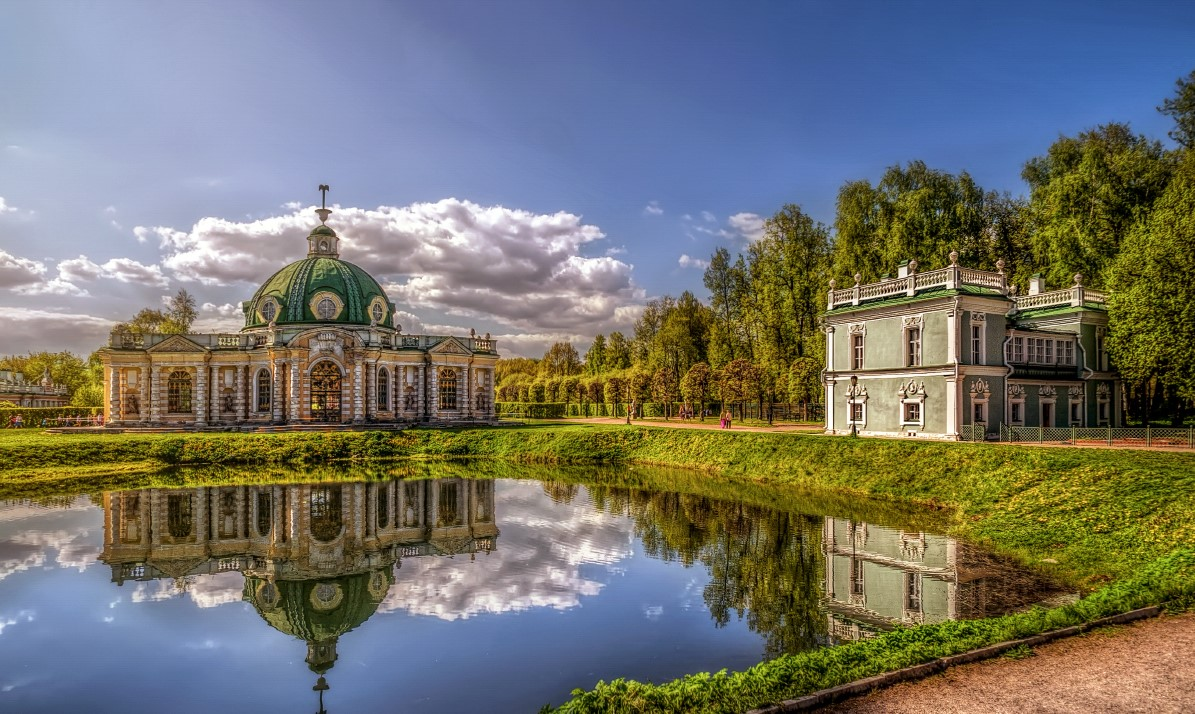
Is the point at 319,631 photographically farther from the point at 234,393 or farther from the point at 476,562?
the point at 234,393

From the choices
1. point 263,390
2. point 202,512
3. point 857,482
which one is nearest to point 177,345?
point 263,390

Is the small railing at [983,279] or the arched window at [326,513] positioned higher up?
the small railing at [983,279]

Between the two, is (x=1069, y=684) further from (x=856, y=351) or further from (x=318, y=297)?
(x=318, y=297)

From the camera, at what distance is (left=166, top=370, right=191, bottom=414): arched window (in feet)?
169

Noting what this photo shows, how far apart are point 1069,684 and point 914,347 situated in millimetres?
25482

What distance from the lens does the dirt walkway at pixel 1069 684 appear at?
326 inches

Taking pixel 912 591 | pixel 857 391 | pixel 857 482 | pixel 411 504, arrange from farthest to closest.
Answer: pixel 857 391 < pixel 857 482 < pixel 411 504 < pixel 912 591

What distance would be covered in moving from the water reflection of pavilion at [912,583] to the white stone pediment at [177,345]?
1915 inches

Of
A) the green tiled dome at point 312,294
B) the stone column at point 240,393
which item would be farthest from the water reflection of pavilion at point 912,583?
the stone column at point 240,393

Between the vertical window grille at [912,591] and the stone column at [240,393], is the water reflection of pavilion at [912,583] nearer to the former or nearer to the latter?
the vertical window grille at [912,591]

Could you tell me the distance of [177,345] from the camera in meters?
51.0

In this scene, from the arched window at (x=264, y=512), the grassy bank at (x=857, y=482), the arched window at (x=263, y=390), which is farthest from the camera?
the arched window at (x=263, y=390)

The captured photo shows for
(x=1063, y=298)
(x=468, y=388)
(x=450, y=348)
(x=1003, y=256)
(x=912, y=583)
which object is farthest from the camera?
(x=468, y=388)

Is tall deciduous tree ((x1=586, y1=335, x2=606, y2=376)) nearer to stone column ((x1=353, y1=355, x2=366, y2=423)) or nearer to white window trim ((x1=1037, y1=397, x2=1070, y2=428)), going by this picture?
stone column ((x1=353, y1=355, x2=366, y2=423))
